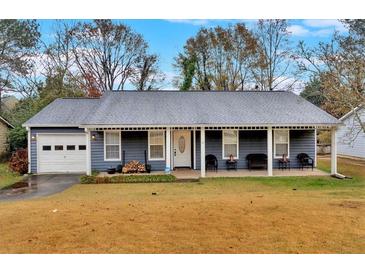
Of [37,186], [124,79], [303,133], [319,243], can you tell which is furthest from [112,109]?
[124,79]

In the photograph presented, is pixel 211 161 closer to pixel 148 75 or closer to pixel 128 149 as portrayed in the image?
pixel 128 149

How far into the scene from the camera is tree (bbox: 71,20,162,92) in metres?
29.2

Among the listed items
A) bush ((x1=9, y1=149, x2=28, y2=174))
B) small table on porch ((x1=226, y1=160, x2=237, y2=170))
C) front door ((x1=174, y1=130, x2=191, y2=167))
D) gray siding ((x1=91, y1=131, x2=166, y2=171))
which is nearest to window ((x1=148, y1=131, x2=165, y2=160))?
gray siding ((x1=91, y1=131, x2=166, y2=171))

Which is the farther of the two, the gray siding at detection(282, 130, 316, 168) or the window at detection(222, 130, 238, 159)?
the gray siding at detection(282, 130, 316, 168)

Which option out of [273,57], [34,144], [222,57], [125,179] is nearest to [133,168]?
[125,179]

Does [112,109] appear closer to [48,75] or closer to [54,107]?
[54,107]

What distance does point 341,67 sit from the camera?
10898mm

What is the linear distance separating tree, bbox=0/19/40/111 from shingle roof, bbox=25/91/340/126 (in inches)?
361

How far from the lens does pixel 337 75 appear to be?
10805mm

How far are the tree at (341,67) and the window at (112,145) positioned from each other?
30.5 ft

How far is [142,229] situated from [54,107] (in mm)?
13859

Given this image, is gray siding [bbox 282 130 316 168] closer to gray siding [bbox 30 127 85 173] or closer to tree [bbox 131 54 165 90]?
gray siding [bbox 30 127 85 173]

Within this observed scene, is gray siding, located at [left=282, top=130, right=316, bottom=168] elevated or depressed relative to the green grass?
elevated

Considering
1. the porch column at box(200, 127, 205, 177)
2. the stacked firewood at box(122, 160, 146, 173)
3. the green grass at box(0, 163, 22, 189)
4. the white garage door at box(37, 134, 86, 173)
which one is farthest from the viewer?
the white garage door at box(37, 134, 86, 173)
